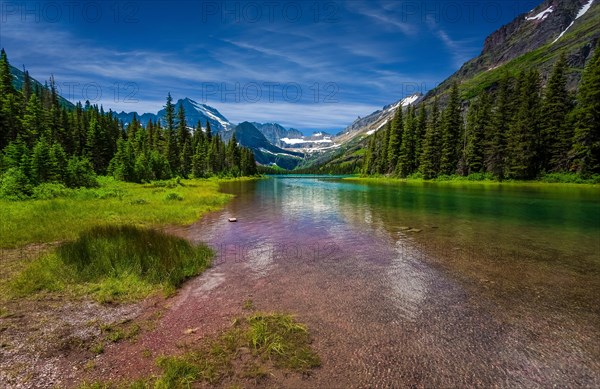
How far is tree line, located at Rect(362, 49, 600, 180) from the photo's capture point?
168 ft

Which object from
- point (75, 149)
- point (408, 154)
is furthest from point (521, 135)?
point (75, 149)

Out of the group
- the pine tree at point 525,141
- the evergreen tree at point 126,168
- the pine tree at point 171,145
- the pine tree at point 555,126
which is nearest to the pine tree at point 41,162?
the evergreen tree at point 126,168

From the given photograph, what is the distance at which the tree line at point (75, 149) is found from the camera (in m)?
35.7

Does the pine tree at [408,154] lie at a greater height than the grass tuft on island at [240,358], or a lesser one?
greater

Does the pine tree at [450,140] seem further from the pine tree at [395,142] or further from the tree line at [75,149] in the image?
the tree line at [75,149]

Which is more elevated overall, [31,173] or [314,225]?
[31,173]

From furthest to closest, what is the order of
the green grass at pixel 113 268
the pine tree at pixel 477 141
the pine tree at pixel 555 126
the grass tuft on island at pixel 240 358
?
1. the pine tree at pixel 477 141
2. the pine tree at pixel 555 126
3. the green grass at pixel 113 268
4. the grass tuft on island at pixel 240 358

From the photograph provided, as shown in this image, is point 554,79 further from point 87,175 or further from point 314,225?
point 87,175

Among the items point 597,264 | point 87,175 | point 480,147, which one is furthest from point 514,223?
point 480,147

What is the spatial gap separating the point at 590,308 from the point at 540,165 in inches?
2694

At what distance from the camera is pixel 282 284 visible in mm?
11094

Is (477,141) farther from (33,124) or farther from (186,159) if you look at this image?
(33,124)

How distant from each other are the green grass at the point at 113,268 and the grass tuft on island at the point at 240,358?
13.7 ft

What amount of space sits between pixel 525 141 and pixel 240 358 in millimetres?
73690
